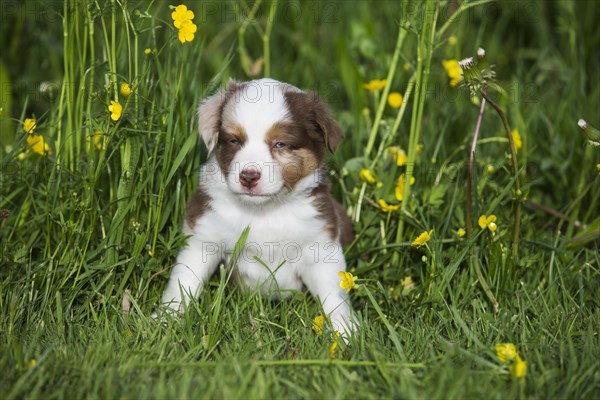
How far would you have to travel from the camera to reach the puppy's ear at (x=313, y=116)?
391cm

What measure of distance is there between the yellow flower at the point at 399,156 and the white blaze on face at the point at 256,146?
39.5 inches

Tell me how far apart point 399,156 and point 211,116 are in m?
1.27

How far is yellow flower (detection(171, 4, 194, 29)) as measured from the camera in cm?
374

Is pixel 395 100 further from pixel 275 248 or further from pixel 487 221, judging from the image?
pixel 275 248

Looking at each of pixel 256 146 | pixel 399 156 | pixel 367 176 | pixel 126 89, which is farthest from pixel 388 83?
pixel 126 89

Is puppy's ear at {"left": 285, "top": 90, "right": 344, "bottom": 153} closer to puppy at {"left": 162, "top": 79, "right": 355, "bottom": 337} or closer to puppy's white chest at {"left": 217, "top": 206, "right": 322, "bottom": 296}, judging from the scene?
puppy at {"left": 162, "top": 79, "right": 355, "bottom": 337}

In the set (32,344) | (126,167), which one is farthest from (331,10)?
(32,344)

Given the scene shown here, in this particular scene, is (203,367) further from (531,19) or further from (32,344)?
(531,19)

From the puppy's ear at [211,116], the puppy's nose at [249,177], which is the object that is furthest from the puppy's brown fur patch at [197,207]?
the puppy's nose at [249,177]

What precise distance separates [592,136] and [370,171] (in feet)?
4.28

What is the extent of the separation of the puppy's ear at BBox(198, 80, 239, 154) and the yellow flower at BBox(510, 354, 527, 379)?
1856 millimetres

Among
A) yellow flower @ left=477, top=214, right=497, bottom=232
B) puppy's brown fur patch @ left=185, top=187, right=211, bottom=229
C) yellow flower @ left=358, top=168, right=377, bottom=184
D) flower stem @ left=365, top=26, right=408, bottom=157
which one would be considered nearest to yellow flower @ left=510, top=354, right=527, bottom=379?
yellow flower @ left=477, top=214, right=497, bottom=232

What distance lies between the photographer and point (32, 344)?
3.22 m

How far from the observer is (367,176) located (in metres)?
4.45
